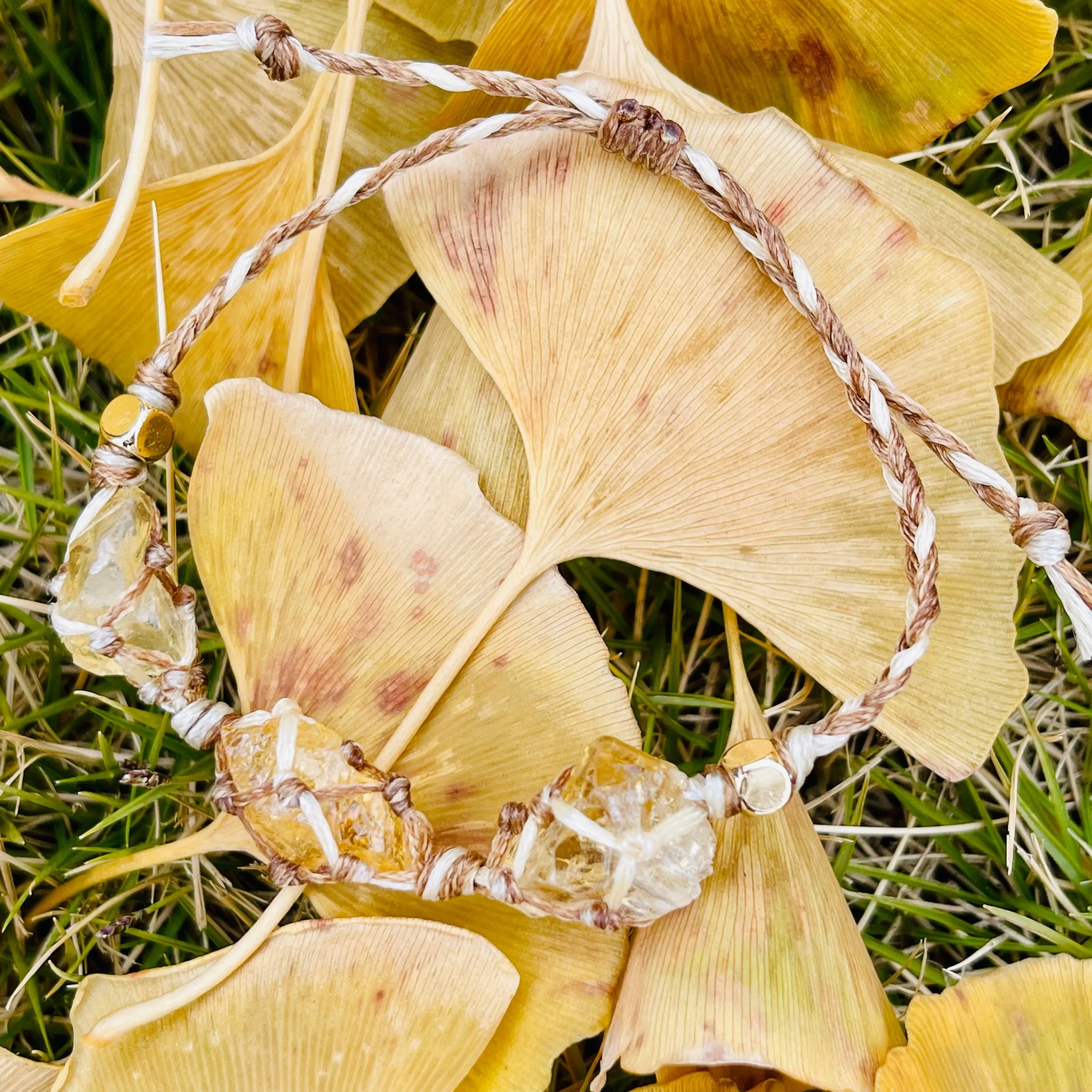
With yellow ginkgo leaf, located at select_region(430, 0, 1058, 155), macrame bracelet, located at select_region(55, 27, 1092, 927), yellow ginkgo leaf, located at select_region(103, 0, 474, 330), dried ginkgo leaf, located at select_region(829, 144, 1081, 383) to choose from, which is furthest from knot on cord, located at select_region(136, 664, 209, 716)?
dried ginkgo leaf, located at select_region(829, 144, 1081, 383)

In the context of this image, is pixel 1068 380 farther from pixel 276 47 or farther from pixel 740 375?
pixel 276 47

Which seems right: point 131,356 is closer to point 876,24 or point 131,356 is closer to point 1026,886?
point 876,24

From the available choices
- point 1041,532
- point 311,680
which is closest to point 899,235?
point 1041,532

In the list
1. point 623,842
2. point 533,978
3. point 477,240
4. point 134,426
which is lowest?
point 533,978

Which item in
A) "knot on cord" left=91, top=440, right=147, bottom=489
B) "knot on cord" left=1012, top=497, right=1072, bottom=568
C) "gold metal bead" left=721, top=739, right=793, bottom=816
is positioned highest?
"knot on cord" left=1012, top=497, right=1072, bottom=568

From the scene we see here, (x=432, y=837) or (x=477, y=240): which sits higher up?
(x=477, y=240)

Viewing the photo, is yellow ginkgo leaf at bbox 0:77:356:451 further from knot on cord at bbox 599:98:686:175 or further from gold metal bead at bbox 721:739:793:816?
gold metal bead at bbox 721:739:793:816
